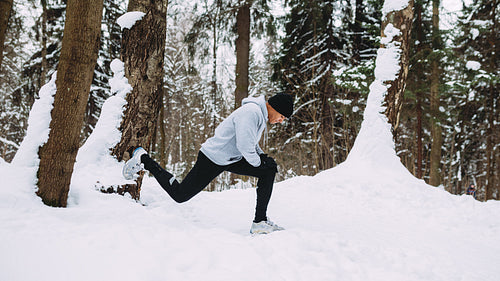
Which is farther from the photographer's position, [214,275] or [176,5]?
[176,5]

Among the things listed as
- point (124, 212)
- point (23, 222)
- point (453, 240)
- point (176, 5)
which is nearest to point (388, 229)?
point (453, 240)

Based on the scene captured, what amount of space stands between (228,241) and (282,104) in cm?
138

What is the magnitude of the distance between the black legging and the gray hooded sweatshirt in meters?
0.09

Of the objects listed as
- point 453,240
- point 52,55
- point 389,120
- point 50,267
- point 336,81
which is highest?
point 52,55

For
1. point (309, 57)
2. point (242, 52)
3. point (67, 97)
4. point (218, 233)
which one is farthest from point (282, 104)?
point (309, 57)

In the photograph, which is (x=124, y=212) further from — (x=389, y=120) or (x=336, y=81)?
(x=336, y=81)

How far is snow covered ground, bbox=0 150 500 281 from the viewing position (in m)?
1.82

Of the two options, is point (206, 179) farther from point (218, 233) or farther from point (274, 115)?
point (274, 115)

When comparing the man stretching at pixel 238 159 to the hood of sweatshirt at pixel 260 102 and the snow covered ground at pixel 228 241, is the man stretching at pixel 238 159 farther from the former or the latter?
the snow covered ground at pixel 228 241

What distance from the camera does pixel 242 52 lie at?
9.76 m

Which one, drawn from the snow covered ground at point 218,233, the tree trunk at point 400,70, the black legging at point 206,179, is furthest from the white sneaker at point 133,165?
the tree trunk at point 400,70

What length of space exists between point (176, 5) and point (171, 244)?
1020 cm

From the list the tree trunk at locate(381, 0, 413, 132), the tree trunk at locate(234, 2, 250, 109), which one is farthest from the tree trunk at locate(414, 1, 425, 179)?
the tree trunk at locate(234, 2, 250, 109)

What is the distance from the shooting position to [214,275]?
191 centimetres
